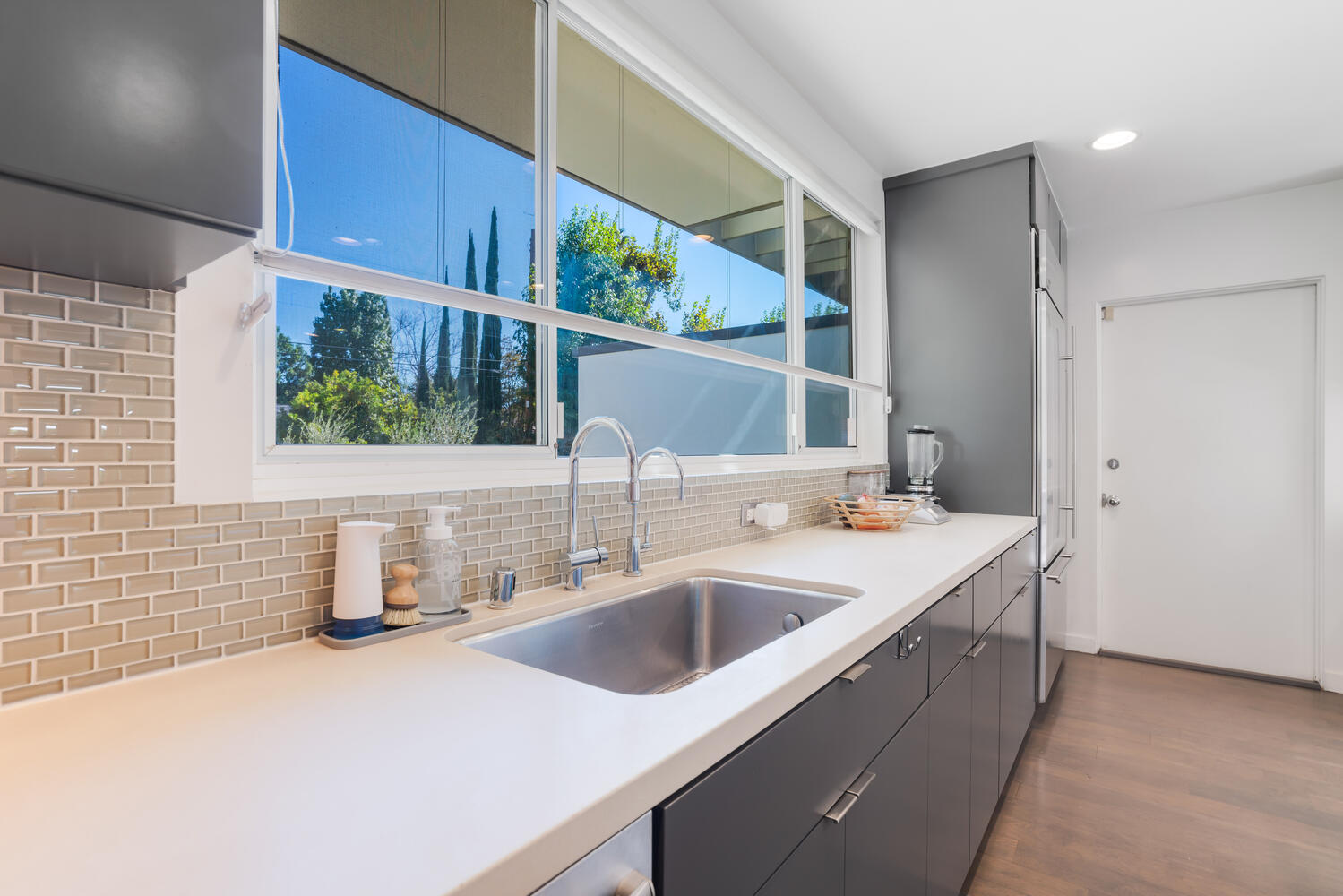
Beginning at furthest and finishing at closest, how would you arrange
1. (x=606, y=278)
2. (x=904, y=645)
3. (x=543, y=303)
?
1. (x=606, y=278)
2. (x=543, y=303)
3. (x=904, y=645)

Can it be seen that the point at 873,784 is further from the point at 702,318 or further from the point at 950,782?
the point at 702,318

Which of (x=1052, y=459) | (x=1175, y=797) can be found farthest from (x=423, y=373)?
(x=1052, y=459)

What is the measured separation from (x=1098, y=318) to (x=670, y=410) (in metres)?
3.20

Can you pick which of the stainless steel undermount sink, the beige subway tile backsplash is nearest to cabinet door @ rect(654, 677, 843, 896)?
the stainless steel undermount sink

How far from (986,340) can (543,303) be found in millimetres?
2225

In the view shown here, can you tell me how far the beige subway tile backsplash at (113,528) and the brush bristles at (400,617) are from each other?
0.08m

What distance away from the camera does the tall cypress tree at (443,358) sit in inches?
50.7

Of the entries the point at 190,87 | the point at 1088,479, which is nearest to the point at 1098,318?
the point at 1088,479

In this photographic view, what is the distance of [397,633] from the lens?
1.03m

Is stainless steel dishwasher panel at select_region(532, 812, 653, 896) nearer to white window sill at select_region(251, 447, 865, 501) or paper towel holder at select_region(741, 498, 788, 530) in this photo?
white window sill at select_region(251, 447, 865, 501)

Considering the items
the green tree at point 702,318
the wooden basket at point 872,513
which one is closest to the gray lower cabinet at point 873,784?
the wooden basket at point 872,513

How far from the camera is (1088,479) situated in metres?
3.88

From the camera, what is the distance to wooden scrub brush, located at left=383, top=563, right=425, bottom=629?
3.43 feet

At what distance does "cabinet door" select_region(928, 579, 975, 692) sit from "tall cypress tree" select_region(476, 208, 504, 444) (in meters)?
1.01
